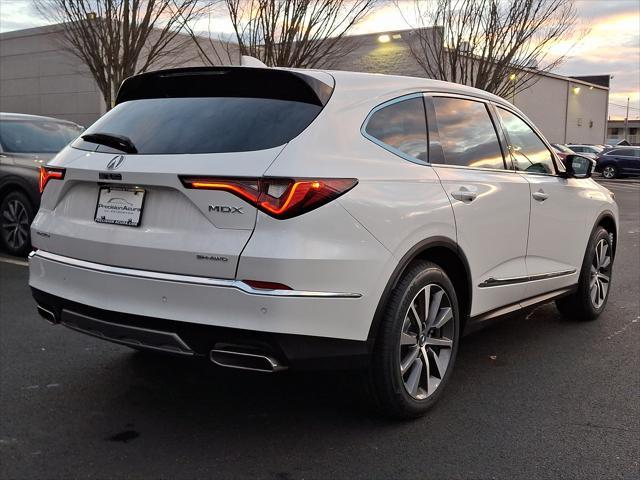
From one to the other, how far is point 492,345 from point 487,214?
1378 mm

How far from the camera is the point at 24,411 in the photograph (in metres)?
3.66

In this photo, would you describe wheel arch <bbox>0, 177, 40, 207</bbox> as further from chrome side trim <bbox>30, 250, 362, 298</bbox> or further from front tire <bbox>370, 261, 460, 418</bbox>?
front tire <bbox>370, 261, 460, 418</bbox>

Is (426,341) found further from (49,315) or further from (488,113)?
(49,315)

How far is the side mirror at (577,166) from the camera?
5055 mm

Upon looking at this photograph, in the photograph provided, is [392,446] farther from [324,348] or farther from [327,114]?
[327,114]

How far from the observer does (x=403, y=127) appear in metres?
3.62

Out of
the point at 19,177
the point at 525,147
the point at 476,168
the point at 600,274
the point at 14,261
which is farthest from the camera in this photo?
the point at 19,177

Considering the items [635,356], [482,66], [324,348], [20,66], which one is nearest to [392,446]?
[324,348]

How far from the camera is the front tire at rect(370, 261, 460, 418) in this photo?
129 inches

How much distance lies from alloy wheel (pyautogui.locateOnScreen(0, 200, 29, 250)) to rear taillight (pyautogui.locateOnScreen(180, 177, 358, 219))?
5.96m

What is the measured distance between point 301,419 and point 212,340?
0.90m

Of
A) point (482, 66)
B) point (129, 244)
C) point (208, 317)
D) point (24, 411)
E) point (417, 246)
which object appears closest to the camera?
point (208, 317)

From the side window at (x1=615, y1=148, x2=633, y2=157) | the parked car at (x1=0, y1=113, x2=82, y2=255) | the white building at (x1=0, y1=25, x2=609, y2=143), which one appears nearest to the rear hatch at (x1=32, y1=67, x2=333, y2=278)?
the parked car at (x1=0, y1=113, x2=82, y2=255)

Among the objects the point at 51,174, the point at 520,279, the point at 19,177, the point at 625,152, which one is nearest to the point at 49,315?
the point at 51,174
